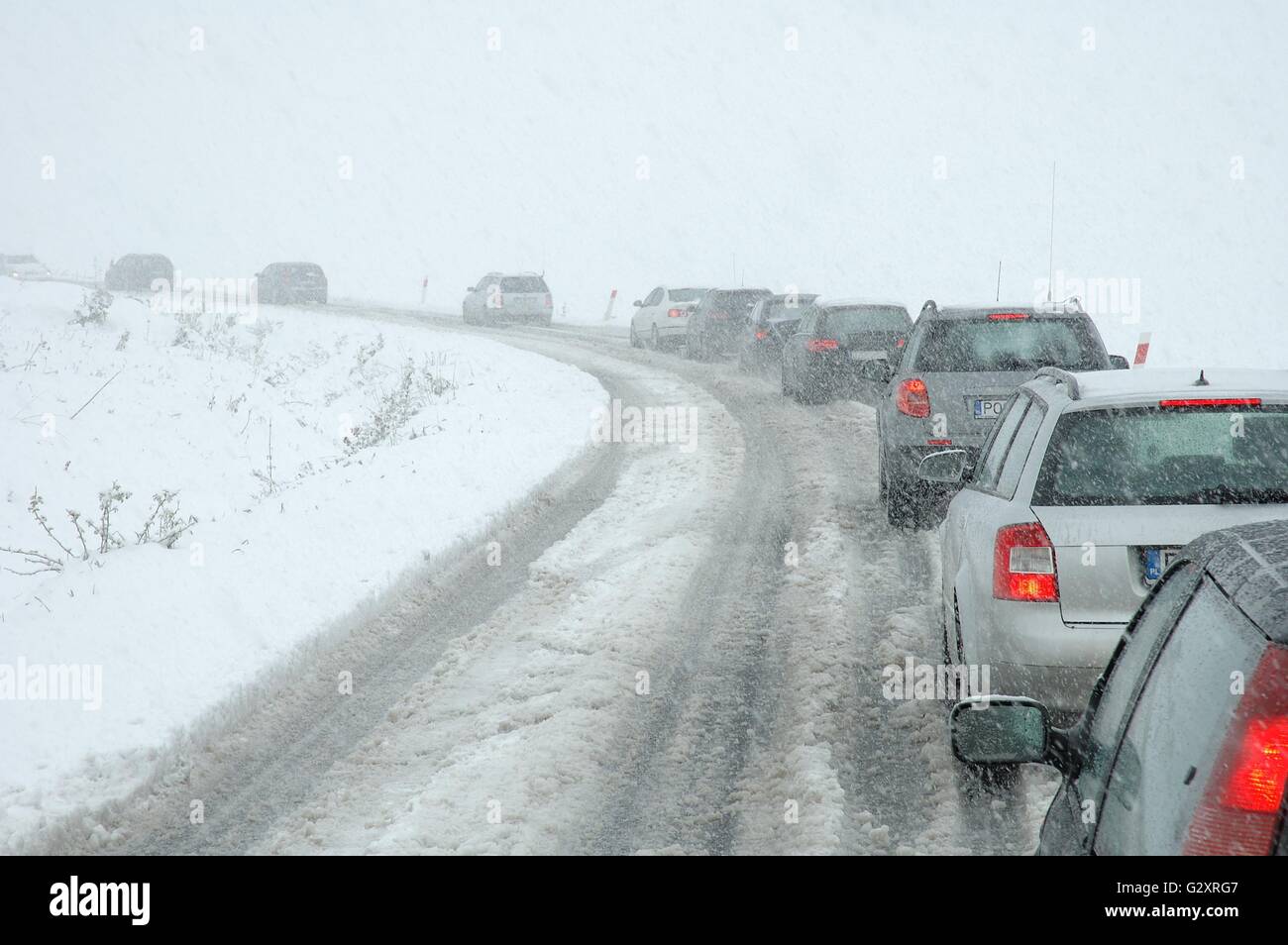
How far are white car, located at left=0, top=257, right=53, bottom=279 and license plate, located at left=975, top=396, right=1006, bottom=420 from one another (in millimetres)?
49107

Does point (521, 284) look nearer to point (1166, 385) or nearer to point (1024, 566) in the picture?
point (1166, 385)

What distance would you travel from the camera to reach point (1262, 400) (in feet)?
16.0

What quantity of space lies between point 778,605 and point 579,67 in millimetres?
196729

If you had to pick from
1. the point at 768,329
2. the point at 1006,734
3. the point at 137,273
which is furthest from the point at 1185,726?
the point at 137,273

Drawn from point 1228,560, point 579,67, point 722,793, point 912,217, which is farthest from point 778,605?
point 579,67

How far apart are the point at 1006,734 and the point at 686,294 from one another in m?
27.2

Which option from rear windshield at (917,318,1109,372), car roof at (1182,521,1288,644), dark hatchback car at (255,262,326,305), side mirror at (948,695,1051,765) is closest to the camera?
car roof at (1182,521,1288,644)

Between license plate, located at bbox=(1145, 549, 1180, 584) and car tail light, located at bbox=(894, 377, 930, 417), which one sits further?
car tail light, located at bbox=(894, 377, 930, 417)

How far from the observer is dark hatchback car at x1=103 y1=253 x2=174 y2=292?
48.2 metres

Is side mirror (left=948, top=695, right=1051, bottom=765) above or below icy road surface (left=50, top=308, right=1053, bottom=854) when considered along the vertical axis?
above

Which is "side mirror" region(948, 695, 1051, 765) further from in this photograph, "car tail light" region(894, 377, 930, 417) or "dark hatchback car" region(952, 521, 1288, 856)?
"car tail light" region(894, 377, 930, 417)

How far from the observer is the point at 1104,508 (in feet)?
15.9

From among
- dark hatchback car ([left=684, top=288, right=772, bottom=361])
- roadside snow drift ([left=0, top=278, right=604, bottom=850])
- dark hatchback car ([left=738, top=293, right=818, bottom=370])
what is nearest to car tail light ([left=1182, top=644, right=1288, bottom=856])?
roadside snow drift ([left=0, top=278, right=604, bottom=850])

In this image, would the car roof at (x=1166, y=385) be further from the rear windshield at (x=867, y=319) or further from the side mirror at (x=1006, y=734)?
the rear windshield at (x=867, y=319)
